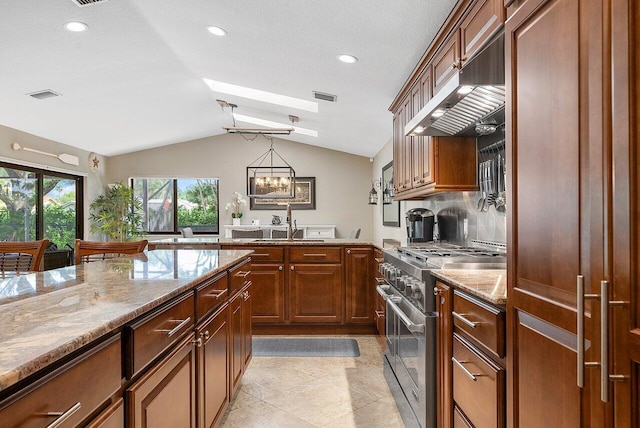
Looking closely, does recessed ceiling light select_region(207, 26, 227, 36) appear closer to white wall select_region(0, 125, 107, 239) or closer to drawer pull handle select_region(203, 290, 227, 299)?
drawer pull handle select_region(203, 290, 227, 299)

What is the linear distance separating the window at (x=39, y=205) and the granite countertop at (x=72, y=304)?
4.77 meters

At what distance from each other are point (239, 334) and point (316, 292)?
149 cm

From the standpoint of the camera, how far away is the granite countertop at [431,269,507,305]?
130 centimetres

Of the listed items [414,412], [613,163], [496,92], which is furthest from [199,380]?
[496,92]

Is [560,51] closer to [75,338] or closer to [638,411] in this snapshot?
[638,411]

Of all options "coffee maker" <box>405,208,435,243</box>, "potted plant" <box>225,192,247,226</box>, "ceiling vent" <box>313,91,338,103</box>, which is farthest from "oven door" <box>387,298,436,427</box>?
"potted plant" <box>225,192,247,226</box>

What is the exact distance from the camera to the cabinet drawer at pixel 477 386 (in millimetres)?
1261

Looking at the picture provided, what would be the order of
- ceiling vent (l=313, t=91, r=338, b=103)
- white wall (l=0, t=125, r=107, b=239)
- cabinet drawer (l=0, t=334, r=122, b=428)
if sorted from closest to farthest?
cabinet drawer (l=0, t=334, r=122, b=428) < ceiling vent (l=313, t=91, r=338, b=103) < white wall (l=0, t=125, r=107, b=239)

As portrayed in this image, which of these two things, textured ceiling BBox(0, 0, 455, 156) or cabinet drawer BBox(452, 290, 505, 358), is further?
textured ceiling BBox(0, 0, 455, 156)

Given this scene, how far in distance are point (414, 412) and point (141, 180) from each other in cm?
792

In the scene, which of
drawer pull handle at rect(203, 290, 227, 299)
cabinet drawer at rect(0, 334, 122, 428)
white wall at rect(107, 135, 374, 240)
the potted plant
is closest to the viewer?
cabinet drawer at rect(0, 334, 122, 428)

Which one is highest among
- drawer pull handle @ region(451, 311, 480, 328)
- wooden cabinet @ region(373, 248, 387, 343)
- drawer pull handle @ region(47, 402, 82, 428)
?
drawer pull handle @ region(47, 402, 82, 428)

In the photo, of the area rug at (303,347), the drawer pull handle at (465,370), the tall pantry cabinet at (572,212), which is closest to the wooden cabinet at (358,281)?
the area rug at (303,347)

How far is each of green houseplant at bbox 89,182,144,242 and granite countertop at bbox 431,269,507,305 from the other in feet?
23.6
